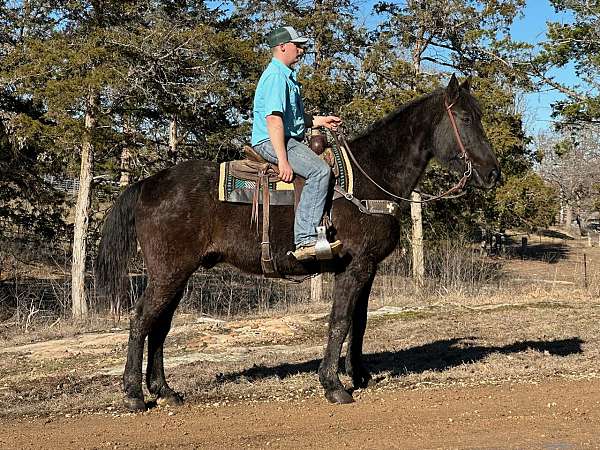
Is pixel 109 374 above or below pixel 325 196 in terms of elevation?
below

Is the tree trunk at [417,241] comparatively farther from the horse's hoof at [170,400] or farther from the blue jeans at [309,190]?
the blue jeans at [309,190]

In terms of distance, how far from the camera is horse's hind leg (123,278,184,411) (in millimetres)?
7055

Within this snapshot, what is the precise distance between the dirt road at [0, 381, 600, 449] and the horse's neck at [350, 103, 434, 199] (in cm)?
221

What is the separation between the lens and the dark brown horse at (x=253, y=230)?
7031 millimetres

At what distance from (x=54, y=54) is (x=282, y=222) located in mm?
11096

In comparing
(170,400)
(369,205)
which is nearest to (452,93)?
(369,205)

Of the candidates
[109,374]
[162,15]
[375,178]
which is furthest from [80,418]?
[162,15]

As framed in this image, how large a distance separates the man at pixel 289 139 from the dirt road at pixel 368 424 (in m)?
1.55

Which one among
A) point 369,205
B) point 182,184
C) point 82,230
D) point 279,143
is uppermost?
point 279,143

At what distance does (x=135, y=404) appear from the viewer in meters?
6.96

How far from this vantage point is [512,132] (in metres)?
22.6

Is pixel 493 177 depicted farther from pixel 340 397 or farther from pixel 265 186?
pixel 340 397

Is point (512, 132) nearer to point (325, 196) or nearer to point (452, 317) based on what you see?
point (452, 317)

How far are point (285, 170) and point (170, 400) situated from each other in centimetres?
263
